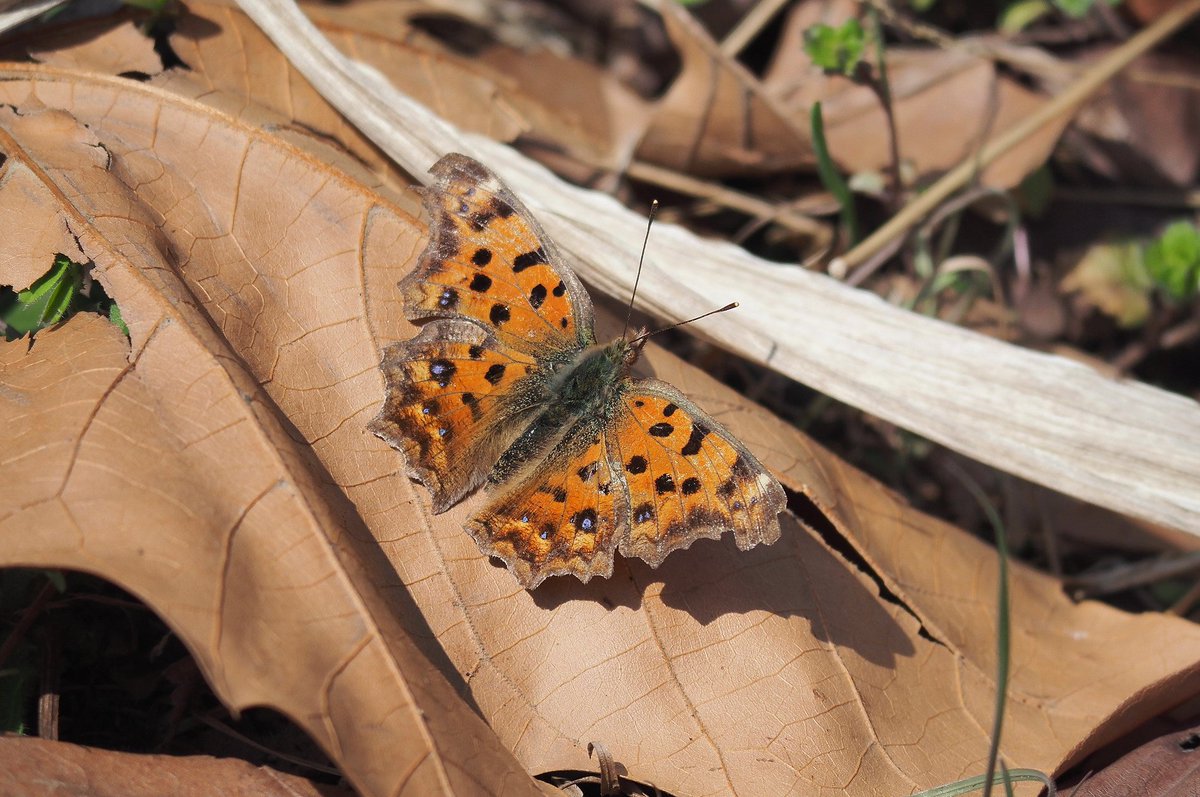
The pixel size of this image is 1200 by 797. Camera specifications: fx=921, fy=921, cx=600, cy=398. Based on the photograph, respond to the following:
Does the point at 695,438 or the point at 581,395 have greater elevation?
the point at 581,395

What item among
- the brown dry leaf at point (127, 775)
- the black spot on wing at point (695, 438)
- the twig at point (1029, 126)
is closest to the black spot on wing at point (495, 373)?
the black spot on wing at point (695, 438)

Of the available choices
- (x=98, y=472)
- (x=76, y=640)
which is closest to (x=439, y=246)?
(x=98, y=472)

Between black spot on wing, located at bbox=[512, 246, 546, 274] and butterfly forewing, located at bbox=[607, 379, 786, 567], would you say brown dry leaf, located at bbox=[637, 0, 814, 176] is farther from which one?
butterfly forewing, located at bbox=[607, 379, 786, 567]

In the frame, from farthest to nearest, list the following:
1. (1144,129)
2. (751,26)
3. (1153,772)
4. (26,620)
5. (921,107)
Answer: (1144,129)
(751,26)
(921,107)
(1153,772)
(26,620)

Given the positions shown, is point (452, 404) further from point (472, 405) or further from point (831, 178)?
point (831, 178)

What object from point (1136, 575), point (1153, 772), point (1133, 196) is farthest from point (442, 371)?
point (1133, 196)

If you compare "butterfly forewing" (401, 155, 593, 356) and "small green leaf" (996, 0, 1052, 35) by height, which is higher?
"small green leaf" (996, 0, 1052, 35)

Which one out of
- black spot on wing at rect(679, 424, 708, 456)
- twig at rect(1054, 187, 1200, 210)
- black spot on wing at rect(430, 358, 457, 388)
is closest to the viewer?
black spot on wing at rect(679, 424, 708, 456)

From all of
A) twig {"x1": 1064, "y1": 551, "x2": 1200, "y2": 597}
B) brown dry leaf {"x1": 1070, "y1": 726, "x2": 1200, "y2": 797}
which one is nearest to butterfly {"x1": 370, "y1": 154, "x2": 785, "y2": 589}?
brown dry leaf {"x1": 1070, "y1": 726, "x2": 1200, "y2": 797}
